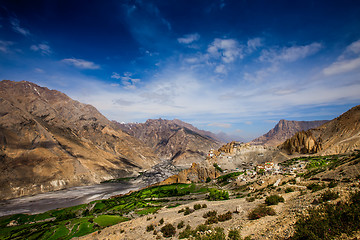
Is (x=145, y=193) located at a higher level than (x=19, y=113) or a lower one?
lower

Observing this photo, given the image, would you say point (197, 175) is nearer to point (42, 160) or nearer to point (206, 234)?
point (206, 234)

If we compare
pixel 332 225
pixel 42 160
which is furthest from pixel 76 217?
pixel 42 160

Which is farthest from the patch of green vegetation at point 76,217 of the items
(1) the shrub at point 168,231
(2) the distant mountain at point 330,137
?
(2) the distant mountain at point 330,137

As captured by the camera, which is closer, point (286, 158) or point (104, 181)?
point (286, 158)

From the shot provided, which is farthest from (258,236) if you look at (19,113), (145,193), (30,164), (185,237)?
(19,113)


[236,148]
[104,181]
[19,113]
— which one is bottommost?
[104,181]

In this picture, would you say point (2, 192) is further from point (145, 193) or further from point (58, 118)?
point (58, 118)

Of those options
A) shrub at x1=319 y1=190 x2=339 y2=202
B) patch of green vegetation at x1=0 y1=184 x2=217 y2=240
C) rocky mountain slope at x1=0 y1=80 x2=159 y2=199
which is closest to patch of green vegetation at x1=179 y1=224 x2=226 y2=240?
shrub at x1=319 y1=190 x2=339 y2=202

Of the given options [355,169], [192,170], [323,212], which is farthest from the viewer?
[192,170]
